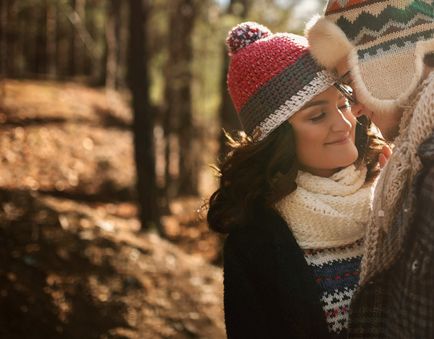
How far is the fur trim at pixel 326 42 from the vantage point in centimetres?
182

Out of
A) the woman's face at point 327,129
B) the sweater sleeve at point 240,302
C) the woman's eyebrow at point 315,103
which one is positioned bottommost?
the sweater sleeve at point 240,302

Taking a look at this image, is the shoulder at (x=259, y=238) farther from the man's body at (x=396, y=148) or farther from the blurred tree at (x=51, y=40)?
the blurred tree at (x=51, y=40)

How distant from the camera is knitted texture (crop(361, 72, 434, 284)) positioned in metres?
1.54

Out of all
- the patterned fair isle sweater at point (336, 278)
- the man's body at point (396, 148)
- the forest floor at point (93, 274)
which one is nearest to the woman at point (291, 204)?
the patterned fair isle sweater at point (336, 278)

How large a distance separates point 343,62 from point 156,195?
620cm

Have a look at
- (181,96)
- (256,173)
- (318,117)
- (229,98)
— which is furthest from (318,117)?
(181,96)

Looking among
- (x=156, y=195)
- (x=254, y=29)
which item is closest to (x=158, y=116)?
(x=156, y=195)

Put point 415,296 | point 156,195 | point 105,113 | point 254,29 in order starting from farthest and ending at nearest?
1. point 105,113
2. point 156,195
3. point 254,29
4. point 415,296

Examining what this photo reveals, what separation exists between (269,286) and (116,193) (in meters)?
9.48

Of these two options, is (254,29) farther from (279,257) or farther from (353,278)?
(353,278)

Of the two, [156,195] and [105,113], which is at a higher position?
[156,195]

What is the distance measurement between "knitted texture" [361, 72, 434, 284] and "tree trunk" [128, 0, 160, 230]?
19.6 ft

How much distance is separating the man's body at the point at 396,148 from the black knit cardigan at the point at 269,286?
0.95 ft

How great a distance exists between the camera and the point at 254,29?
2480mm
